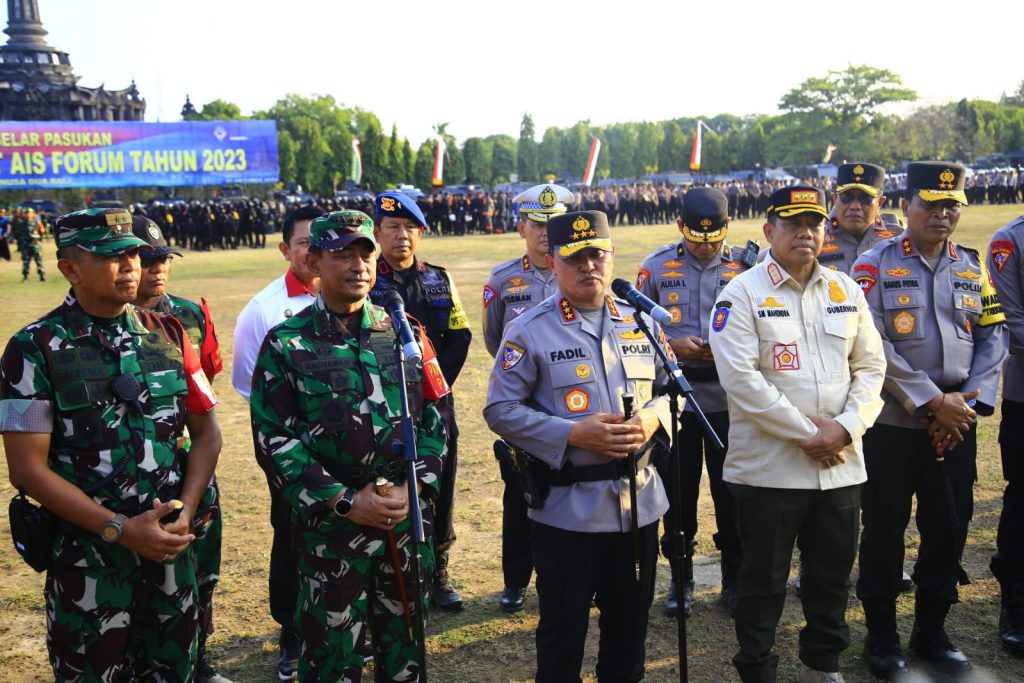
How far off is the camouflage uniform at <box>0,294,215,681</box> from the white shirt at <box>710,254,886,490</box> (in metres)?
2.28

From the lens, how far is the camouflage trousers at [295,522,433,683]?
10.1 feet

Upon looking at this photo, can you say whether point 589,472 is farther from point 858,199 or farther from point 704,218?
point 858,199

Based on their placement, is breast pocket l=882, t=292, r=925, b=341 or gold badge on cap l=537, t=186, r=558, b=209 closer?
breast pocket l=882, t=292, r=925, b=341

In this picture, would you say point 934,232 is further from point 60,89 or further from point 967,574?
point 60,89

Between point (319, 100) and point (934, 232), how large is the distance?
9822 centimetres

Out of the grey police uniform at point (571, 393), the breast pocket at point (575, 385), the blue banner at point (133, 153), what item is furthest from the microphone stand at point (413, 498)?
the blue banner at point (133, 153)

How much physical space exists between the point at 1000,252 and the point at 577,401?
9.15 feet

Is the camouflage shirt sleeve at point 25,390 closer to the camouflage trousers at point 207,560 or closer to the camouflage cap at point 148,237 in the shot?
the camouflage trousers at point 207,560

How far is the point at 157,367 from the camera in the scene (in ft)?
10.2

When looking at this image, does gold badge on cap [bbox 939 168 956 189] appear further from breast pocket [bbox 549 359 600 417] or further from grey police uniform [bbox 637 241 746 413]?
breast pocket [bbox 549 359 600 417]

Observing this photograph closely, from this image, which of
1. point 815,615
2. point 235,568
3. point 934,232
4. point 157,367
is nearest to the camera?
point 157,367

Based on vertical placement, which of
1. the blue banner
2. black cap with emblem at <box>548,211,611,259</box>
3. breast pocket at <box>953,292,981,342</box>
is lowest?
breast pocket at <box>953,292,981,342</box>

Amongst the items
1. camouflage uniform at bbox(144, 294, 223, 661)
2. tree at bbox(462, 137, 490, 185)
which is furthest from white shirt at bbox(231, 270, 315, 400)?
tree at bbox(462, 137, 490, 185)

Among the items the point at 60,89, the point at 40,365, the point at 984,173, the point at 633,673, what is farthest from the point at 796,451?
the point at 60,89
